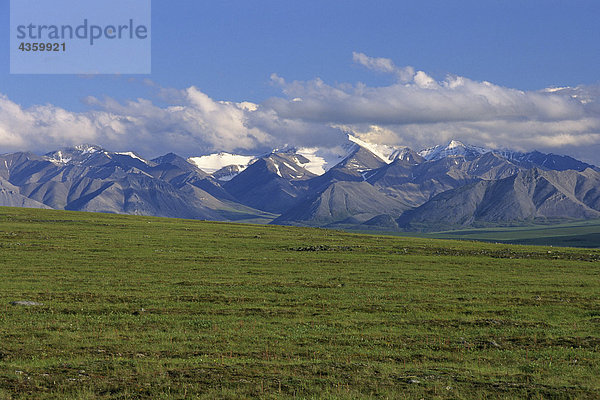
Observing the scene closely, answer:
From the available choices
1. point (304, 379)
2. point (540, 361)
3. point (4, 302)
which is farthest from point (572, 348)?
point (4, 302)

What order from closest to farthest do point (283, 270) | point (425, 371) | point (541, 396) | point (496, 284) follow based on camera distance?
point (541, 396) < point (425, 371) < point (496, 284) < point (283, 270)

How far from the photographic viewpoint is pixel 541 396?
2305 centimetres

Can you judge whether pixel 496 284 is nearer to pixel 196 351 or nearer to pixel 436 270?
pixel 436 270

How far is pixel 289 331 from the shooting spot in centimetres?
3484

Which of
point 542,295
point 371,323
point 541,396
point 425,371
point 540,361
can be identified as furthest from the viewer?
point 542,295

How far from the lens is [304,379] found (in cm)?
2484

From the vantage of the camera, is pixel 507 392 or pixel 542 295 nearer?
pixel 507 392

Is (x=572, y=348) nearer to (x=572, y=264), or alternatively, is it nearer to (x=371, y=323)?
(x=371, y=323)

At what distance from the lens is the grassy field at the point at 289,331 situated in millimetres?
24250

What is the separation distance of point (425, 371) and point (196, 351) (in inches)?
447

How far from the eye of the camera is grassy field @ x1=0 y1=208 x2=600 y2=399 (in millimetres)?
24250

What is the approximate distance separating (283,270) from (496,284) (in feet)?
75.9

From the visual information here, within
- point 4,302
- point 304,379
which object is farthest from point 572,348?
point 4,302

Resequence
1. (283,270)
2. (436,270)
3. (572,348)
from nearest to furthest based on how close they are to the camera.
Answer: (572,348) → (283,270) → (436,270)
